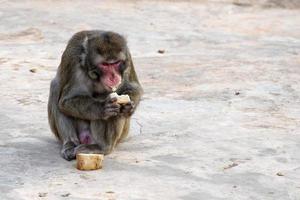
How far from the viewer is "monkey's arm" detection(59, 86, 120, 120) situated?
658cm

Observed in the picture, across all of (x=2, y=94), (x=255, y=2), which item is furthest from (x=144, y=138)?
(x=255, y=2)

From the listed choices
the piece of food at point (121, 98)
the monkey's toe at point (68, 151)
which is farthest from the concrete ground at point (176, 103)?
the piece of food at point (121, 98)

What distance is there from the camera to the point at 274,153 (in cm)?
714

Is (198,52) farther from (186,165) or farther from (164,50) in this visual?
(186,165)

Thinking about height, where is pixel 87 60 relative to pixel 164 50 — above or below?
above

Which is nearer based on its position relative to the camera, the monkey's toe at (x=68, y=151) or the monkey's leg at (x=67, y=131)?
the monkey's toe at (x=68, y=151)

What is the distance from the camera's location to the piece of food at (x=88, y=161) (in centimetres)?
645

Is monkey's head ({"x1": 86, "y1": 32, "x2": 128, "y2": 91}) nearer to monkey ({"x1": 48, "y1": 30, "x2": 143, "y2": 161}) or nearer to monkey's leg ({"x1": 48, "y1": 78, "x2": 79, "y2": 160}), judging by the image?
monkey ({"x1": 48, "y1": 30, "x2": 143, "y2": 161})

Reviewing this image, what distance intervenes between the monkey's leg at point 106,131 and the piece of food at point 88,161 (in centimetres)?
43

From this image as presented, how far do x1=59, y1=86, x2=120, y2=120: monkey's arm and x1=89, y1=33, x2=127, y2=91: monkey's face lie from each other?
0.58 feet

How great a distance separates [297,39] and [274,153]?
613cm

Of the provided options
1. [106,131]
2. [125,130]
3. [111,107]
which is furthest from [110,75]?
[125,130]

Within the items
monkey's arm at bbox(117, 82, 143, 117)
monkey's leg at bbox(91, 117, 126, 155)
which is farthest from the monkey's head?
monkey's leg at bbox(91, 117, 126, 155)

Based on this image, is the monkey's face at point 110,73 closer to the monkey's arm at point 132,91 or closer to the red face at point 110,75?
the red face at point 110,75
